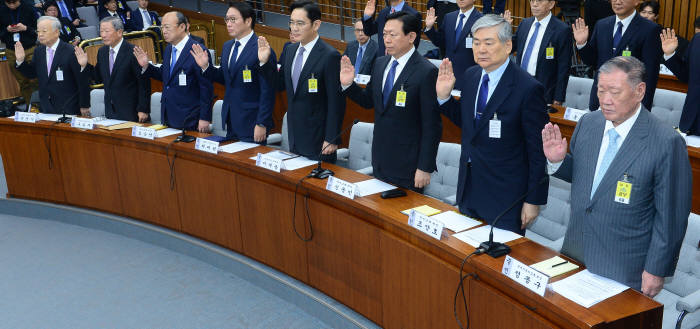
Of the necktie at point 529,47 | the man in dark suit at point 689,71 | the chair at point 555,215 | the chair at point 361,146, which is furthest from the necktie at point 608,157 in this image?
the necktie at point 529,47

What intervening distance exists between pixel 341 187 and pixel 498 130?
800mm

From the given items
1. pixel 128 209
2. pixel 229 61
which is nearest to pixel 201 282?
pixel 128 209

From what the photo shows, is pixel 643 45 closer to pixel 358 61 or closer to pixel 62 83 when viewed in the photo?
pixel 358 61

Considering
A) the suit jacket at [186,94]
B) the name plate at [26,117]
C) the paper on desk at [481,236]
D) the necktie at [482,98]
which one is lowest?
the paper on desk at [481,236]

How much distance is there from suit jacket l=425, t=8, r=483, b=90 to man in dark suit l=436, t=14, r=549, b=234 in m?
2.42

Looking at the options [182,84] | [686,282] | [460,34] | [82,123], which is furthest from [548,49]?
[82,123]

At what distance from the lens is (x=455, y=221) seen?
267cm

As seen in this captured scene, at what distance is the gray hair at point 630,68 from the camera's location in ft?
6.89

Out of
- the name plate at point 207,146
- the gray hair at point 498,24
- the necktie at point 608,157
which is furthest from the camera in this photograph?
the name plate at point 207,146

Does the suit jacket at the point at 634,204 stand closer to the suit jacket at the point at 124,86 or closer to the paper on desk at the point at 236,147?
the paper on desk at the point at 236,147

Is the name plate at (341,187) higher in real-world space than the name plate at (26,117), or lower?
lower

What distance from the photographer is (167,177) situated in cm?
423

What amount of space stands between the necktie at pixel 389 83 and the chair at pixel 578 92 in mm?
A: 2278

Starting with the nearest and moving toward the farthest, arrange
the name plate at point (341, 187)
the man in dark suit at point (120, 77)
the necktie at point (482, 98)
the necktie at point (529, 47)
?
1. the necktie at point (482, 98)
2. the name plate at point (341, 187)
3. the necktie at point (529, 47)
4. the man in dark suit at point (120, 77)
